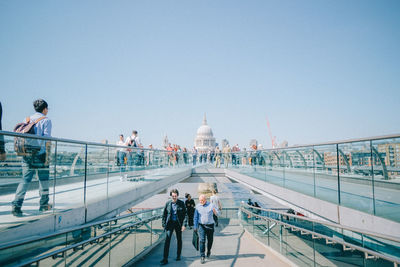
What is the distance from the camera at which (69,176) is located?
15.2ft

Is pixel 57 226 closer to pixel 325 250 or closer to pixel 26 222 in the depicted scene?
pixel 26 222

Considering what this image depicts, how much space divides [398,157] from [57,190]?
522 centimetres

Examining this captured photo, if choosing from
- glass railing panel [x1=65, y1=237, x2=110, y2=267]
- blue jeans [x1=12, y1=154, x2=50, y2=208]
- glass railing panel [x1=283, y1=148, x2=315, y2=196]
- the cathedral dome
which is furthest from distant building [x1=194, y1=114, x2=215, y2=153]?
blue jeans [x1=12, y1=154, x2=50, y2=208]

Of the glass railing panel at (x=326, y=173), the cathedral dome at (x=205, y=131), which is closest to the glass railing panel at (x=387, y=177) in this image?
the glass railing panel at (x=326, y=173)

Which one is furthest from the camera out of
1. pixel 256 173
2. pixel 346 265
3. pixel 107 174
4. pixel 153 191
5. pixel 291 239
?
pixel 256 173

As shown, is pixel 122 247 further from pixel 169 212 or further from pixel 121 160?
pixel 121 160

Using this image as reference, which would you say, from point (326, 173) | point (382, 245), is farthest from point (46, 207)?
point (326, 173)

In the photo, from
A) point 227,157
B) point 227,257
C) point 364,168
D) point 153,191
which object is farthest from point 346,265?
point 227,157

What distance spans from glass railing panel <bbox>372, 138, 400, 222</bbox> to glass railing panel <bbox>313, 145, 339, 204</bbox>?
125cm

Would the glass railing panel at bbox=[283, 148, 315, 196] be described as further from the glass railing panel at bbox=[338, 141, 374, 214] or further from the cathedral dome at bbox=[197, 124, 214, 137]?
the cathedral dome at bbox=[197, 124, 214, 137]

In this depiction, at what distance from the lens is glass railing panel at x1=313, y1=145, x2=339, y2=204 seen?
5949mm

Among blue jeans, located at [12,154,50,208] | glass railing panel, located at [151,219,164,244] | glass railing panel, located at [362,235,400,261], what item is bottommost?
glass railing panel, located at [151,219,164,244]

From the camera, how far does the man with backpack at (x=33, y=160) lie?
345 cm

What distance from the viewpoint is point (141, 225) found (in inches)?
280
